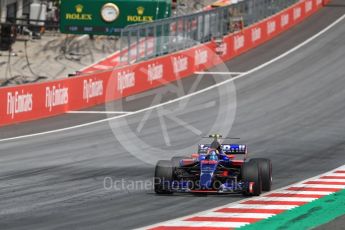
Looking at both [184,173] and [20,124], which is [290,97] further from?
[184,173]

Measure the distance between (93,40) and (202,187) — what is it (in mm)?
47342

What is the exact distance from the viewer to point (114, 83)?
34.4m

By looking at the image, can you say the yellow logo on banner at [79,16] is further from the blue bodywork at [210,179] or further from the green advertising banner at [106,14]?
the blue bodywork at [210,179]

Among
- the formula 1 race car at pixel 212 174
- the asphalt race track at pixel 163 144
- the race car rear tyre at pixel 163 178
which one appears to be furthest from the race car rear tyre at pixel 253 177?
the race car rear tyre at pixel 163 178

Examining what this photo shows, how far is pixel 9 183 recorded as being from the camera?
659 inches

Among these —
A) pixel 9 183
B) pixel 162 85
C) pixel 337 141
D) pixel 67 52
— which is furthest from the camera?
pixel 67 52

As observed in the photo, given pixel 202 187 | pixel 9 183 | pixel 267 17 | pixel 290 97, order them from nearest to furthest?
pixel 202 187
pixel 9 183
pixel 290 97
pixel 267 17

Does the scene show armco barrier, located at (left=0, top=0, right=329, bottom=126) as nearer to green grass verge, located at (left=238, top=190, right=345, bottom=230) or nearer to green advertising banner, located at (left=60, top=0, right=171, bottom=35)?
green advertising banner, located at (left=60, top=0, right=171, bottom=35)

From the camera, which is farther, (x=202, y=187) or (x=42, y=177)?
(x=42, y=177)

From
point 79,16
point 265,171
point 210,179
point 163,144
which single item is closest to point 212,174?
point 210,179

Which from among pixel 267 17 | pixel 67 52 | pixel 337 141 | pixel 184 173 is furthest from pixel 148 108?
pixel 67 52

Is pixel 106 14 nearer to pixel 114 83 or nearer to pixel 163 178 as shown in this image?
pixel 114 83

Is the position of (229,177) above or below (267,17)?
below

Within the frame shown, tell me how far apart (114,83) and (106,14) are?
20030 mm
